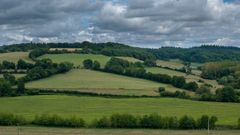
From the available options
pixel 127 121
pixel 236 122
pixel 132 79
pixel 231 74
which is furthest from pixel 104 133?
pixel 231 74

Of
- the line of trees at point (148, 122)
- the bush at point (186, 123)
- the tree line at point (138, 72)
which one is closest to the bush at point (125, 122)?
the line of trees at point (148, 122)

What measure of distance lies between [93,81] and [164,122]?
58.7 metres

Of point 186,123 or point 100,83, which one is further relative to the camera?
point 100,83

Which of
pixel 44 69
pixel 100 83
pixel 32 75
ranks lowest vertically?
pixel 100 83

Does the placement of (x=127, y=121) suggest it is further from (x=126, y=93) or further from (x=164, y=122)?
(x=126, y=93)

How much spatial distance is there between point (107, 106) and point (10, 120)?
26.9 m

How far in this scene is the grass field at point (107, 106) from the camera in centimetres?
9002

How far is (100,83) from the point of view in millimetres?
128875

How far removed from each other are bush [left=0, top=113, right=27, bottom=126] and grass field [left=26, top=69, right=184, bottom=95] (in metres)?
42.9

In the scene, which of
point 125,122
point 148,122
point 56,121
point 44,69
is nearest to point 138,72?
point 44,69

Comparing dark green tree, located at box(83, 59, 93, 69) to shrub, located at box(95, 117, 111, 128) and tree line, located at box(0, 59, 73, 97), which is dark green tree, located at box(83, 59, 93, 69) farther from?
shrub, located at box(95, 117, 111, 128)

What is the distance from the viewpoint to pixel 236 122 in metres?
78.2

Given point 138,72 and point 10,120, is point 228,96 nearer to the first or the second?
point 138,72

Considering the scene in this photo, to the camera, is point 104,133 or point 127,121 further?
point 127,121
